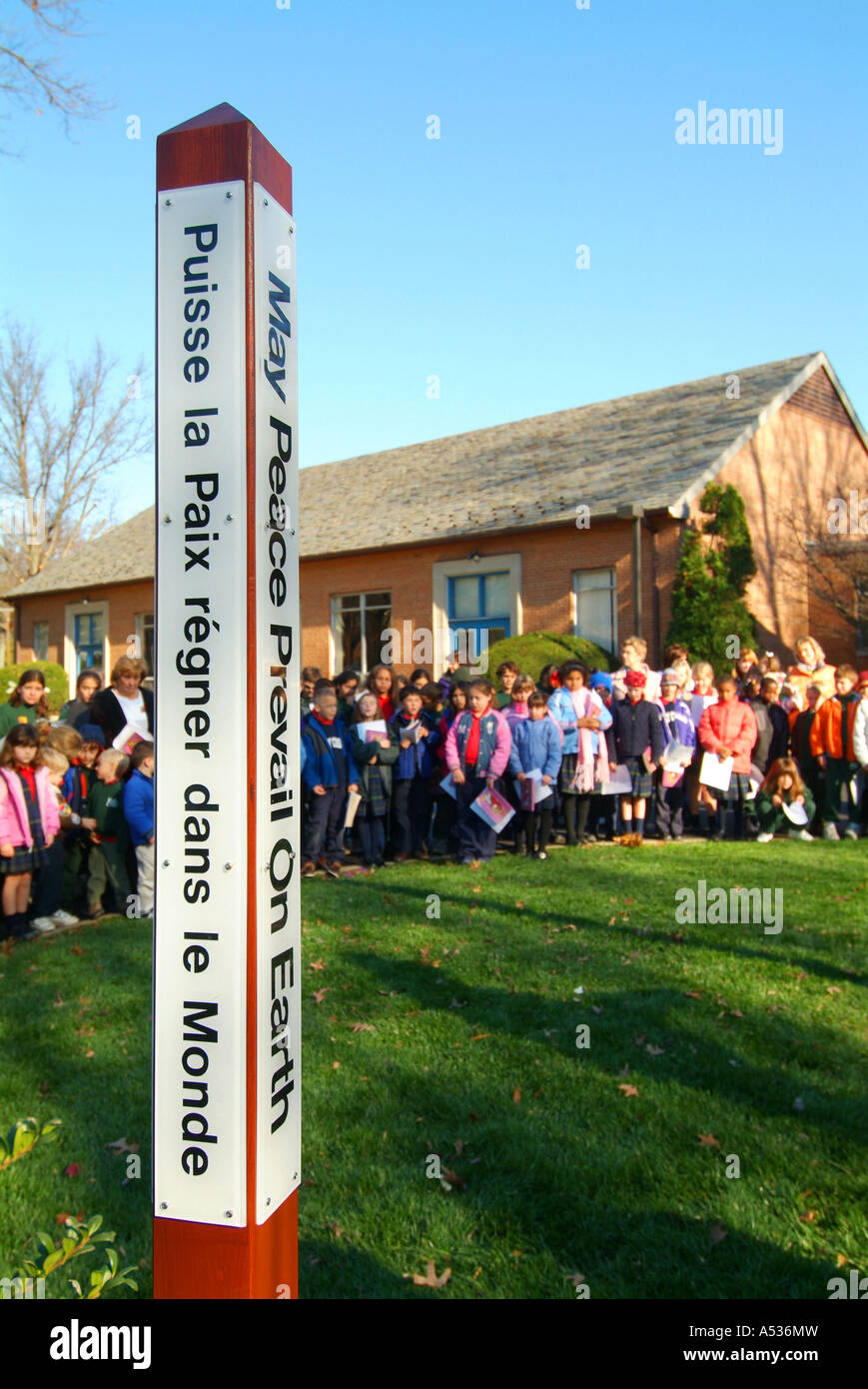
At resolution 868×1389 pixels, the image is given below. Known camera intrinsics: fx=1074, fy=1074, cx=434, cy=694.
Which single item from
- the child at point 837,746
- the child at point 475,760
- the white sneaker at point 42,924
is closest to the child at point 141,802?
the white sneaker at point 42,924

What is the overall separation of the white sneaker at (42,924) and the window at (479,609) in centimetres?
1386

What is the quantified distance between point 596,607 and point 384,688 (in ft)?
31.3

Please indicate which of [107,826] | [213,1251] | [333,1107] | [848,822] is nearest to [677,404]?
[848,822]

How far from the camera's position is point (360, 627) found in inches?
949

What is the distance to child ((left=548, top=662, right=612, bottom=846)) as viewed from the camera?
1096 cm

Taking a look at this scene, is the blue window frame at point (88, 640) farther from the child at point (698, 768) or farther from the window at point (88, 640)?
the child at point (698, 768)

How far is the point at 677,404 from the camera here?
76.8 ft

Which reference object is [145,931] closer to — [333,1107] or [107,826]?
[107,826]

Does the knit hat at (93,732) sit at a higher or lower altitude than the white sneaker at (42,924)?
higher

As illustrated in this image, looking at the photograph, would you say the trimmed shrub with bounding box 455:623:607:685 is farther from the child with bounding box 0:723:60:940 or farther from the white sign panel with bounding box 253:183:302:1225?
the white sign panel with bounding box 253:183:302:1225

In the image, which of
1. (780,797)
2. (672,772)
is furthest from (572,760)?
(780,797)

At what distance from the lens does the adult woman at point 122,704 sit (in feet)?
30.0

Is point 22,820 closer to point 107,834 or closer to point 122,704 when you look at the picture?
point 107,834

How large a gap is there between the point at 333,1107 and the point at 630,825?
24.6 ft
